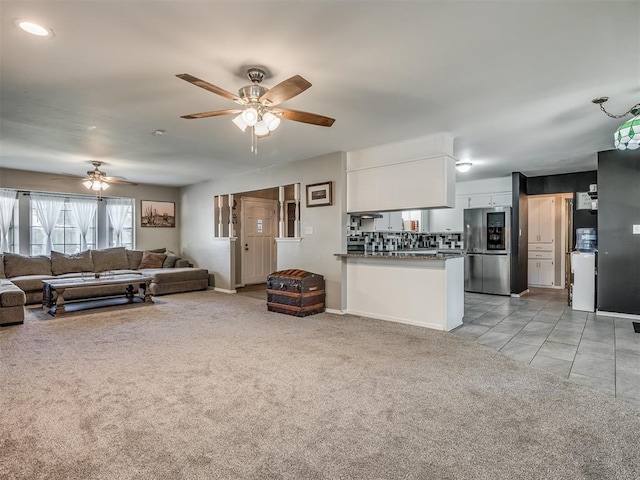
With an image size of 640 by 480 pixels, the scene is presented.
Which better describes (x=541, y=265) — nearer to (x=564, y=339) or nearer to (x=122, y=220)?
(x=564, y=339)

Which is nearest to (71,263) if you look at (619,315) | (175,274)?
(175,274)

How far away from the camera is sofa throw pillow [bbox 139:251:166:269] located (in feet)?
25.3

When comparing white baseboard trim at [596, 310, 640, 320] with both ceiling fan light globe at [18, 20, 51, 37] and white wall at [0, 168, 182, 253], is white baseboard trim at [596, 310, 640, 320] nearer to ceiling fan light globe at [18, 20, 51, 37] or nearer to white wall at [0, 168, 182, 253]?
ceiling fan light globe at [18, 20, 51, 37]

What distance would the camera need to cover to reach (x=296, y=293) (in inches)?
197

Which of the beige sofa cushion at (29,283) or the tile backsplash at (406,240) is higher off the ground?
the tile backsplash at (406,240)

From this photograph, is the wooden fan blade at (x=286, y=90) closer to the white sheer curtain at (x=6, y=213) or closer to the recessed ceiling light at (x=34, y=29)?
the recessed ceiling light at (x=34, y=29)

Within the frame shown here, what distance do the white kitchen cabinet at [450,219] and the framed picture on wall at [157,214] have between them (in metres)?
6.47

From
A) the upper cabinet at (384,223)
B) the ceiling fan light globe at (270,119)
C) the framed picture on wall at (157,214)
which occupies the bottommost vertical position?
the upper cabinet at (384,223)

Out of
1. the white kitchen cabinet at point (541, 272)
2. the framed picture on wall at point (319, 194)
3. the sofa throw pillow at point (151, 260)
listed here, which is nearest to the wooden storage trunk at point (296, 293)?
the framed picture on wall at point (319, 194)

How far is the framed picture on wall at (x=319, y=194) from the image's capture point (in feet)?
17.5

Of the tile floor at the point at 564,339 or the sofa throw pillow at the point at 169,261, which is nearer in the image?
the tile floor at the point at 564,339

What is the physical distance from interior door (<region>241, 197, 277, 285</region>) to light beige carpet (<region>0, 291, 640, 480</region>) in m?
4.59

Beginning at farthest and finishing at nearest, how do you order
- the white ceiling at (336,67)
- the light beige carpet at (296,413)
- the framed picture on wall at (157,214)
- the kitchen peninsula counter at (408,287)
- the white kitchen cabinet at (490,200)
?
the framed picture on wall at (157,214) → the white kitchen cabinet at (490,200) → the kitchen peninsula counter at (408,287) → the white ceiling at (336,67) → the light beige carpet at (296,413)

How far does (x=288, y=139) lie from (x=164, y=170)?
3315mm
